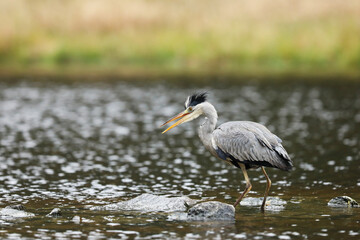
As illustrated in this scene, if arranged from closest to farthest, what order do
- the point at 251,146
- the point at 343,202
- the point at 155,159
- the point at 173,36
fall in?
the point at 251,146 → the point at 343,202 → the point at 155,159 → the point at 173,36

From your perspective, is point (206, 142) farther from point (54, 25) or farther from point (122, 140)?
point (54, 25)

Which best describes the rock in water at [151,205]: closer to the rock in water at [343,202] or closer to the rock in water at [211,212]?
the rock in water at [211,212]

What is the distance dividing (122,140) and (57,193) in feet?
22.2

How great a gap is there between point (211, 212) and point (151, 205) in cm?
117

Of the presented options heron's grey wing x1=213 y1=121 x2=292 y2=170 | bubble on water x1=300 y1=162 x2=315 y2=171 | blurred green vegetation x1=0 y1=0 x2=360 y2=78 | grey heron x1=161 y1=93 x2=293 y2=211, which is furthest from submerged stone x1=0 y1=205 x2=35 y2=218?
blurred green vegetation x1=0 y1=0 x2=360 y2=78

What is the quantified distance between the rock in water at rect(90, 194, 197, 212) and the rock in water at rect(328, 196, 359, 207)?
235 centimetres

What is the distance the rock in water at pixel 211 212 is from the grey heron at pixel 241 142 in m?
0.62

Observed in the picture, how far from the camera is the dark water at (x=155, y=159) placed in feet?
35.1

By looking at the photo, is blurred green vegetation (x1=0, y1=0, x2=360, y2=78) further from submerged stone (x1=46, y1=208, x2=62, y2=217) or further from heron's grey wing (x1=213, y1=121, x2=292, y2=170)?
submerged stone (x1=46, y1=208, x2=62, y2=217)

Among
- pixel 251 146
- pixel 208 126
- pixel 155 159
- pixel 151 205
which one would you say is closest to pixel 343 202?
pixel 251 146

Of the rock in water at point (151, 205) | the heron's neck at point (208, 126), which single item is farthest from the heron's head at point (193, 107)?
the rock in water at point (151, 205)

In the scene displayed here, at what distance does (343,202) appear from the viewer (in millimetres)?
11914

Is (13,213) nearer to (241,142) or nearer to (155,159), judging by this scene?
(241,142)

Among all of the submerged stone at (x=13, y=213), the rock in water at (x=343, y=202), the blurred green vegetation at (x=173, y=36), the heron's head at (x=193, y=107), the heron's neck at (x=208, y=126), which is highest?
the blurred green vegetation at (x=173, y=36)
